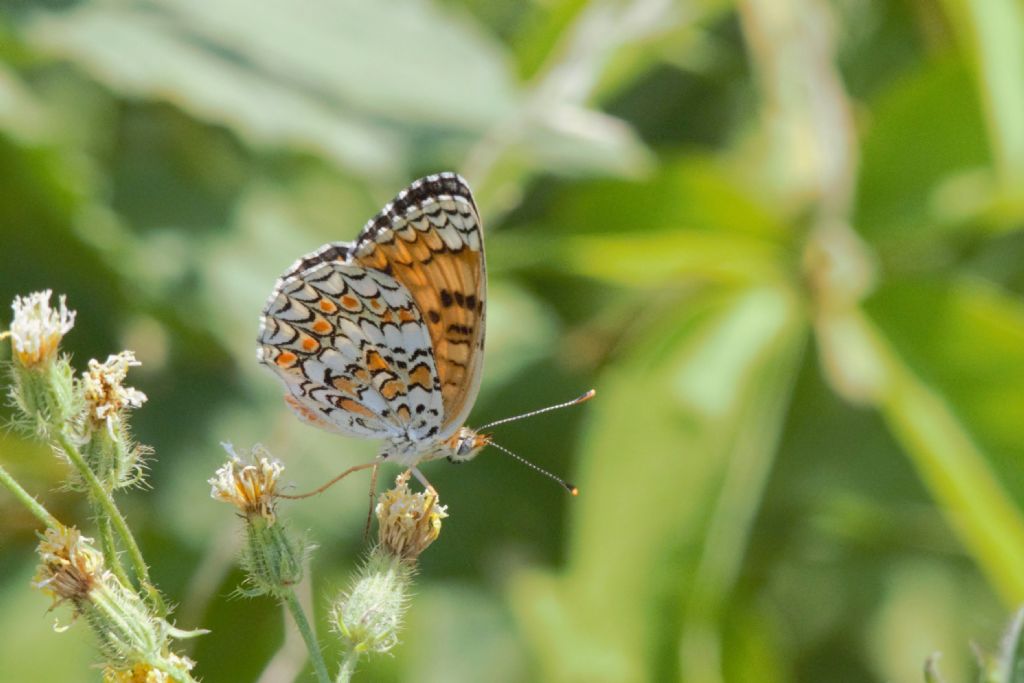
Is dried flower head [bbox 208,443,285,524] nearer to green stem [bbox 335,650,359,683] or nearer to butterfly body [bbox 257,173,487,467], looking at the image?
green stem [bbox 335,650,359,683]

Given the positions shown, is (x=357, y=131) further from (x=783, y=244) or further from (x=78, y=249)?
(x=783, y=244)

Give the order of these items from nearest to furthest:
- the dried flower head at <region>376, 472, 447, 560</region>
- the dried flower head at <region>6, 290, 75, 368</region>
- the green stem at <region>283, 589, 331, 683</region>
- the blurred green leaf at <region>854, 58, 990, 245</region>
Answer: the green stem at <region>283, 589, 331, 683</region>, the dried flower head at <region>6, 290, 75, 368</region>, the dried flower head at <region>376, 472, 447, 560</region>, the blurred green leaf at <region>854, 58, 990, 245</region>

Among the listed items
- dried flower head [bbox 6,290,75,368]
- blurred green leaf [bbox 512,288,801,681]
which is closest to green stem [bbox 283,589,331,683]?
dried flower head [bbox 6,290,75,368]

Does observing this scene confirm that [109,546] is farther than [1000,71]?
No

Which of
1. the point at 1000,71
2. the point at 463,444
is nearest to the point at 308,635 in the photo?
the point at 463,444

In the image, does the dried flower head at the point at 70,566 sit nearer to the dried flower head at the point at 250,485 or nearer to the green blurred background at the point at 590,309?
the dried flower head at the point at 250,485

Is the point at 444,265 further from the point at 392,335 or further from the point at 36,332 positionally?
the point at 36,332
